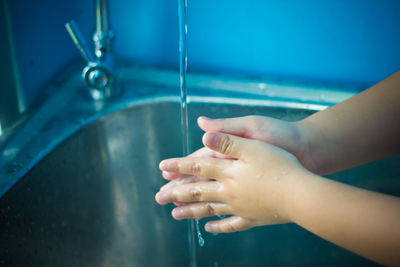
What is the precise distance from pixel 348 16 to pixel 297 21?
93 millimetres

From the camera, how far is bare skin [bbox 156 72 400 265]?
39 cm

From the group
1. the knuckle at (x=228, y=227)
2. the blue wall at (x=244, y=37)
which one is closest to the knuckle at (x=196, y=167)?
the knuckle at (x=228, y=227)

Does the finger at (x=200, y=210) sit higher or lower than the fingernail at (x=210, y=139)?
lower

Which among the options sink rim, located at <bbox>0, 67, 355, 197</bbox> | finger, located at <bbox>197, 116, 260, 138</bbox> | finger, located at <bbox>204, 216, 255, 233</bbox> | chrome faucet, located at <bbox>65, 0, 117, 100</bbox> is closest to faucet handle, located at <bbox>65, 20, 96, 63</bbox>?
chrome faucet, located at <bbox>65, 0, 117, 100</bbox>

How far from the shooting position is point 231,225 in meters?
0.51

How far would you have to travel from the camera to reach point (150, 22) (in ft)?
2.39

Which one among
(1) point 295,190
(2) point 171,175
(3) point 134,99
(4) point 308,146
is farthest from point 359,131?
(3) point 134,99

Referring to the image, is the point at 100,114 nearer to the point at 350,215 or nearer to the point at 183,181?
the point at 183,181

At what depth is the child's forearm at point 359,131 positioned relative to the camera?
0.54 metres

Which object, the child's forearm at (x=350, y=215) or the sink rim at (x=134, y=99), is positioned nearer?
the child's forearm at (x=350, y=215)

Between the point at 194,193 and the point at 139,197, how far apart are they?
0.26 meters

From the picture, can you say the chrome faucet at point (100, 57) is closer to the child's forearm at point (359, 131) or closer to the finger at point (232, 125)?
the finger at point (232, 125)

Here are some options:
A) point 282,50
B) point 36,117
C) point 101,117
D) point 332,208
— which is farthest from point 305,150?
point 36,117

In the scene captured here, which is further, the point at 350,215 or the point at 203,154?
the point at 203,154
